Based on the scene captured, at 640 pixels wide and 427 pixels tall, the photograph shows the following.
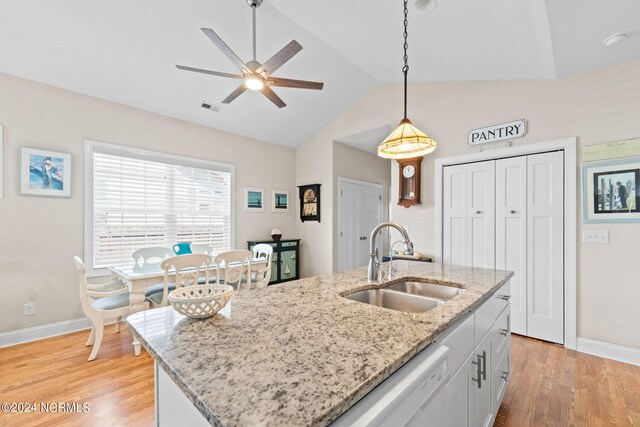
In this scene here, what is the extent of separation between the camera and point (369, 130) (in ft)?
14.4

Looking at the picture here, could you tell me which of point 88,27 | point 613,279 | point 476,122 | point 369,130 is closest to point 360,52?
point 369,130

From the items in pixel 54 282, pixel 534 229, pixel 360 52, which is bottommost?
pixel 54 282

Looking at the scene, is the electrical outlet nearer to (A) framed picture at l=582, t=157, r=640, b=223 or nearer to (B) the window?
(B) the window

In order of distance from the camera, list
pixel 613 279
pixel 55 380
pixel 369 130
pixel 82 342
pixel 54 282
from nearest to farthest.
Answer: pixel 55 380 < pixel 613 279 < pixel 82 342 < pixel 54 282 < pixel 369 130

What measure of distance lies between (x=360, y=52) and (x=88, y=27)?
269 cm

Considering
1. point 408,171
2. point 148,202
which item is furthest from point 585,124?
point 148,202

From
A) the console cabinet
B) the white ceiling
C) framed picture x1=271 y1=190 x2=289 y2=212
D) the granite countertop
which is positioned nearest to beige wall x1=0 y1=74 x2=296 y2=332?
the white ceiling

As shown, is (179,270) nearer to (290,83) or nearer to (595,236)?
(290,83)

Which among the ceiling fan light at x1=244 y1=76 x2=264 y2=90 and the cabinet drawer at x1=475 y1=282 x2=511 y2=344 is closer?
the cabinet drawer at x1=475 y1=282 x2=511 y2=344

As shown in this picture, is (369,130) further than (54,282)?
Yes

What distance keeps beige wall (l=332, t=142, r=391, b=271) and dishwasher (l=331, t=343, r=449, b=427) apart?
12.9 feet

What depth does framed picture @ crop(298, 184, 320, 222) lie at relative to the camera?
5.02 meters

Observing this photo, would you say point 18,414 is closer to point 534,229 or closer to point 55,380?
point 55,380

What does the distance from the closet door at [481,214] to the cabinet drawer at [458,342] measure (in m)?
2.36
